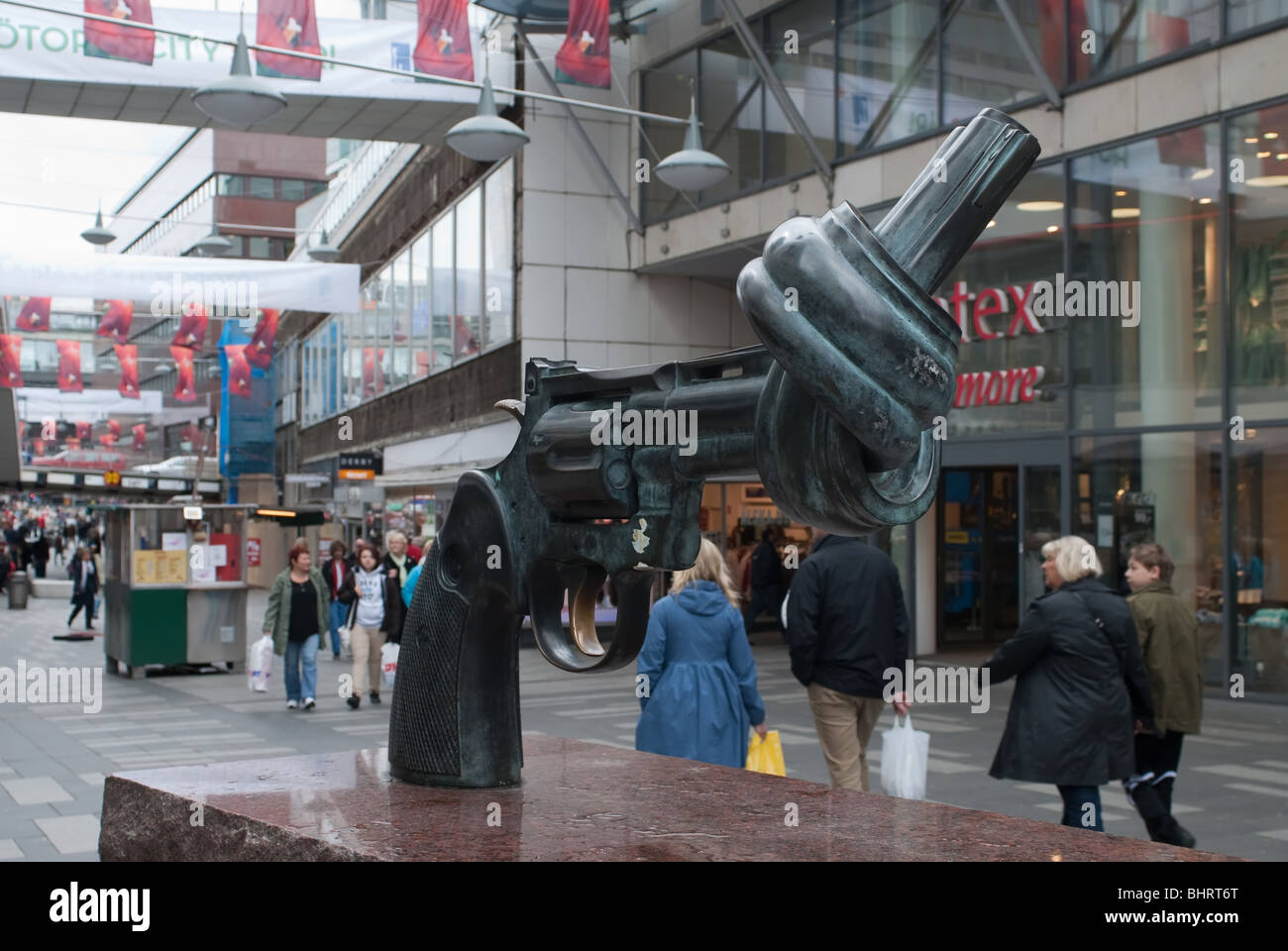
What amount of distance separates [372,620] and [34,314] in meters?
10.1

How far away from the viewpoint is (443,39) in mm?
17141

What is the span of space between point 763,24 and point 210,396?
1360 inches

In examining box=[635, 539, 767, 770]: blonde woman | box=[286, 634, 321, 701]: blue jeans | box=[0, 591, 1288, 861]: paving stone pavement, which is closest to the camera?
box=[635, 539, 767, 770]: blonde woman

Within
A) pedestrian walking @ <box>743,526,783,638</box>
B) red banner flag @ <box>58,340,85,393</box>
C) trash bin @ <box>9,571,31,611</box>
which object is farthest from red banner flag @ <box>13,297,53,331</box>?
red banner flag @ <box>58,340,85,393</box>

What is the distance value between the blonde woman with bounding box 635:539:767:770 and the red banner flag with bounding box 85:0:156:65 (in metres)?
12.0

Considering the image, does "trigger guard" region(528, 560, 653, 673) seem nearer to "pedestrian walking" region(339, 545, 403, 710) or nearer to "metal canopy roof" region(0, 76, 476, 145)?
"pedestrian walking" region(339, 545, 403, 710)

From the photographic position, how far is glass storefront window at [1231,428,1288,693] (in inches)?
528

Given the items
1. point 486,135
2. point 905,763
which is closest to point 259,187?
point 486,135

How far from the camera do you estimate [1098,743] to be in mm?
6691

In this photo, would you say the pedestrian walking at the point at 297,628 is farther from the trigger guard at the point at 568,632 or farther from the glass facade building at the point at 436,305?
the trigger guard at the point at 568,632
